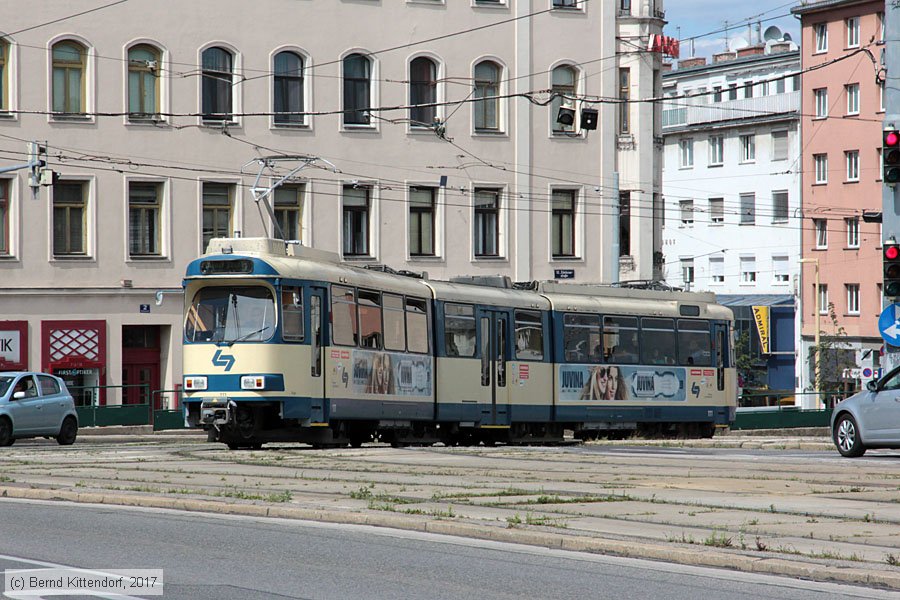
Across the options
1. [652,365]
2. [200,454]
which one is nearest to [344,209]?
[652,365]

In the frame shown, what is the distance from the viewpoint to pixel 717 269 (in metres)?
87.2

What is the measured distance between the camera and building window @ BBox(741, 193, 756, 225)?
84.7 meters

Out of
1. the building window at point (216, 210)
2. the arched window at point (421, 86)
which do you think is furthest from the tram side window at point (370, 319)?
the arched window at point (421, 86)

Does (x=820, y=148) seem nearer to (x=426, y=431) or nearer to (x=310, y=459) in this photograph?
(x=426, y=431)

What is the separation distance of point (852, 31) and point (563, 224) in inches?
1266

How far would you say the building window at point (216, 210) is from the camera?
44.1 meters

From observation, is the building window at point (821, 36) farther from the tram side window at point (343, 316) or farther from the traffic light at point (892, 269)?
the traffic light at point (892, 269)

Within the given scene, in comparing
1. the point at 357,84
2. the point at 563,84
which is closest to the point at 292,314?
the point at 357,84

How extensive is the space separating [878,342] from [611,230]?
28.7 metres

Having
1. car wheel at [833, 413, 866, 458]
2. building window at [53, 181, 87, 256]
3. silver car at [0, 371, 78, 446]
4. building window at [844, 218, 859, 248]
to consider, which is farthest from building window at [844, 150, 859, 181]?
car wheel at [833, 413, 866, 458]

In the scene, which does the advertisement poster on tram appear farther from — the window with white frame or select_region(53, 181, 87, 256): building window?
the window with white frame

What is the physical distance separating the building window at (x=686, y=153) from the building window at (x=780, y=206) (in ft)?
22.7

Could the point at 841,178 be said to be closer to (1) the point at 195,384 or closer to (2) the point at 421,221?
(2) the point at 421,221

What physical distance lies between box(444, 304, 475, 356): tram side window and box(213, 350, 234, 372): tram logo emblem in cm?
539
